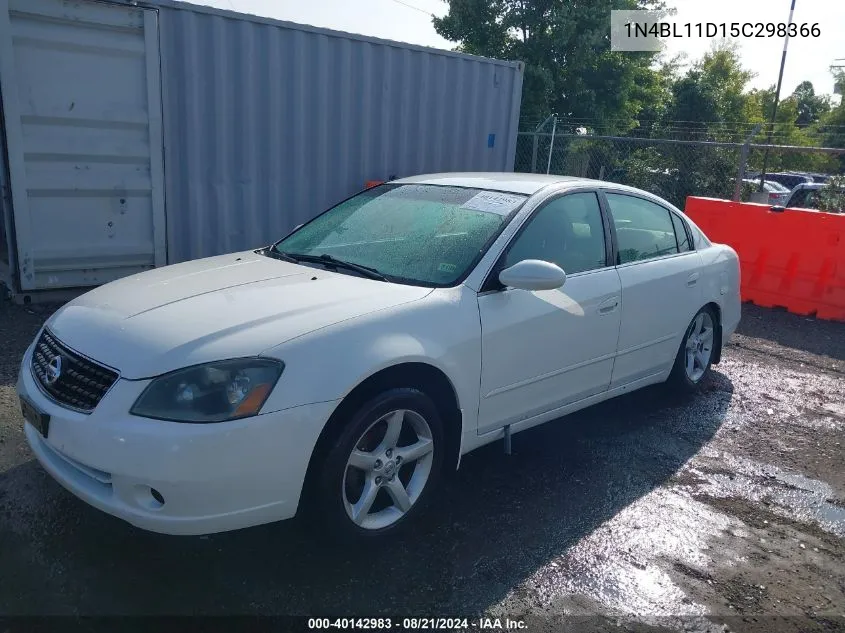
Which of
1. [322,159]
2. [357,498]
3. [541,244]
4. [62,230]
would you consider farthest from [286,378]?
[322,159]

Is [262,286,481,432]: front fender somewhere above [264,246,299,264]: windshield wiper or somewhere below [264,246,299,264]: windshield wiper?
below

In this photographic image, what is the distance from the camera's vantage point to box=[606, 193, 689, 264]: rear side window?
4295 millimetres

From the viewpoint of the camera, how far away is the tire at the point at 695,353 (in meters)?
4.89

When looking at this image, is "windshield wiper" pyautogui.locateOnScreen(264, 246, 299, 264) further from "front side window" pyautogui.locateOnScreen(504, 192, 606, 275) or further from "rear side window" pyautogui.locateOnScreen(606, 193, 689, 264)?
"rear side window" pyautogui.locateOnScreen(606, 193, 689, 264)

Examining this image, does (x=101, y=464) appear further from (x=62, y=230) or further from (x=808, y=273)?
(x=808, y=273)

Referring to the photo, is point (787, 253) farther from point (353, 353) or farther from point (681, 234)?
point (353, 353)

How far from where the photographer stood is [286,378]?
2615 mm

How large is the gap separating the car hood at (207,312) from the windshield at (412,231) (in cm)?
23

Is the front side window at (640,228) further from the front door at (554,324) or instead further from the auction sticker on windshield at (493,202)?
the auction sticker on windshield at (493,202)

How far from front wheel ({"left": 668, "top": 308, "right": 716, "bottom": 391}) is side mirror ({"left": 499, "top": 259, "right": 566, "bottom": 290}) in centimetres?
195

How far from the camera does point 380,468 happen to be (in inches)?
117

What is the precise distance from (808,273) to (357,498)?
6.63m

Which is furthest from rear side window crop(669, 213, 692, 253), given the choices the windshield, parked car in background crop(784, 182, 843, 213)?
parked car in background crop(784, 182, 843, 213)

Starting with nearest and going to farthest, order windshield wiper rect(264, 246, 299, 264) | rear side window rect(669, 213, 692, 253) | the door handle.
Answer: windshield wiper rect(264, 246, 299, 264), the door handle, rear side window rect(669, 213, 692, 253)
